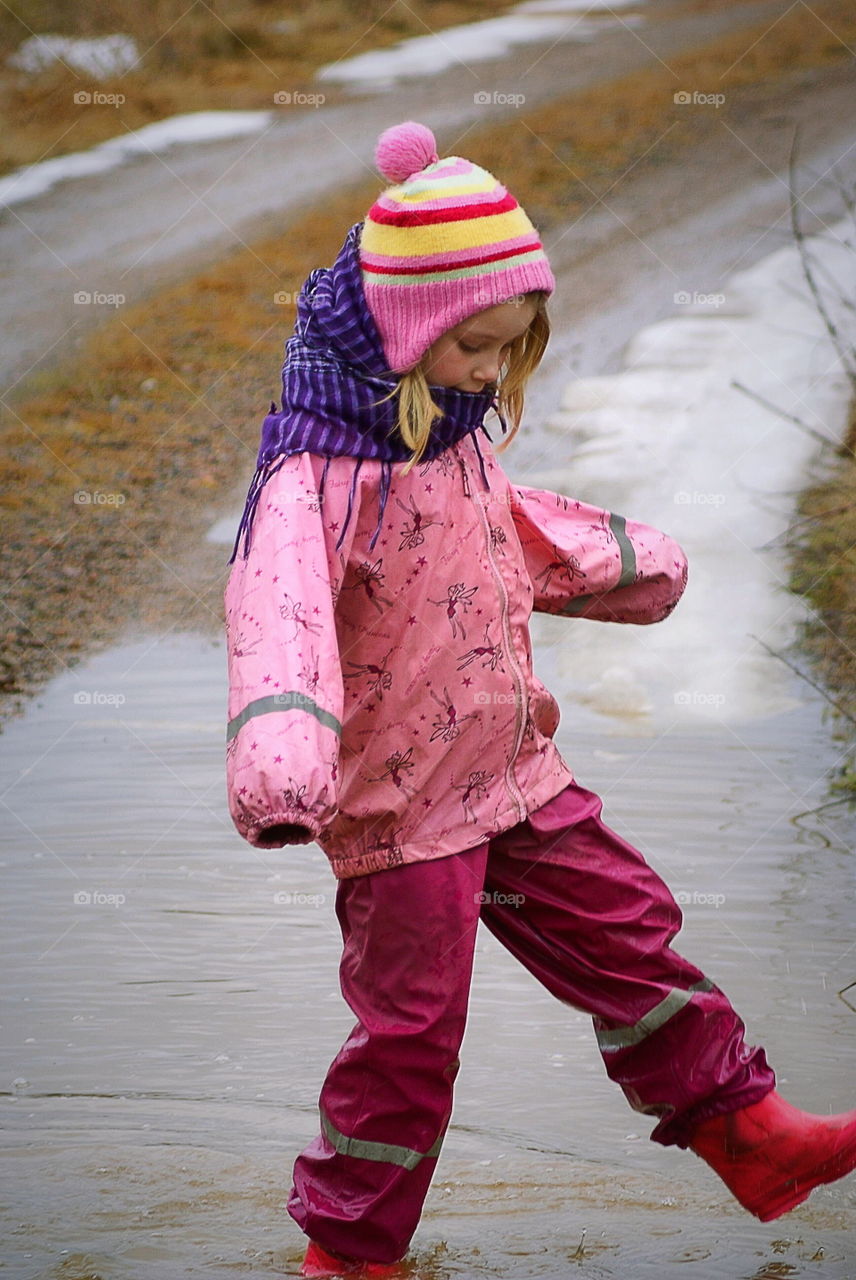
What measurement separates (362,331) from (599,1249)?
1.25 meters

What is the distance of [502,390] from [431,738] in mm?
447

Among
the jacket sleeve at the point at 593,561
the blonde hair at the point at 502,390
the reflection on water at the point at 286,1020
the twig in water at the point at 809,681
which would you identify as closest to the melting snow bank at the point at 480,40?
the twig in water at the point at 809,681

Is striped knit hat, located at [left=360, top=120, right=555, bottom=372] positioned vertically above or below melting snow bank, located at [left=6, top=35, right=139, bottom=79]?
above

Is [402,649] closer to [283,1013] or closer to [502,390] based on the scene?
[502,390]

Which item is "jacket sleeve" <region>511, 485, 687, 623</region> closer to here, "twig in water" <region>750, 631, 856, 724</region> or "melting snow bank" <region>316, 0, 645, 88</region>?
"twig in water" <region>750, 631, 856, 724</region>

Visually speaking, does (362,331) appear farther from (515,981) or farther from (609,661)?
(609,661)

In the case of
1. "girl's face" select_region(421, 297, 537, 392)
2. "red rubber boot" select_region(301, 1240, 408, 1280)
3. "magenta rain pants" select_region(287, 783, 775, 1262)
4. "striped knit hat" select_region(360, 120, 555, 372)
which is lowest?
"red rubber boot" select_region(301, 1240, 408, 1280)

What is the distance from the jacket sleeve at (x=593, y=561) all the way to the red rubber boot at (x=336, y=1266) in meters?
0.87

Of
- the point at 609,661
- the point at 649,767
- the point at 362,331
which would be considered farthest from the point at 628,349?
the point at 362,331

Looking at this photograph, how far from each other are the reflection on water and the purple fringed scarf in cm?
101

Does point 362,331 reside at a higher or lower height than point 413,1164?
higher

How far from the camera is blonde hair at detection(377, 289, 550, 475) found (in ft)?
6.89

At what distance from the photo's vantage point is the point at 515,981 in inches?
130

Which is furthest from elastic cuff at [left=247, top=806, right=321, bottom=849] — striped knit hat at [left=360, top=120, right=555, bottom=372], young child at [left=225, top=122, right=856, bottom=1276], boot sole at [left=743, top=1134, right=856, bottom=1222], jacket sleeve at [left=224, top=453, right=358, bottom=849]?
boot sole at [left=743, top=1134, right=856, bottom=1222]
